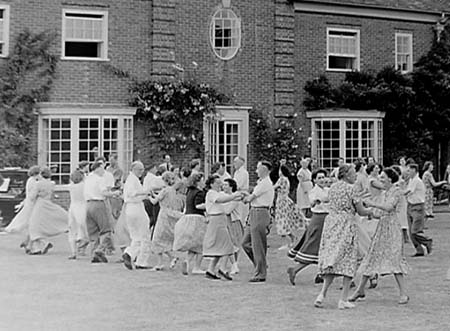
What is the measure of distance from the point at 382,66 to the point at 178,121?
27.2ft

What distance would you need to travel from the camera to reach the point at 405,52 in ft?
101

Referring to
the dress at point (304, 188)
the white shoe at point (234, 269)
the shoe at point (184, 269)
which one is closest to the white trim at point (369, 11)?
the dress at point (304, 188)

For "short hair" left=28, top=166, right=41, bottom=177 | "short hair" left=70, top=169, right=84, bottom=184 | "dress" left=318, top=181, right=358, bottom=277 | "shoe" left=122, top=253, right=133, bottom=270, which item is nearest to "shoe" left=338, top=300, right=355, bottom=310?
"dress" left=318, top=181, right=358, bottom=277

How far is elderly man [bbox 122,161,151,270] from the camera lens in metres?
14.8

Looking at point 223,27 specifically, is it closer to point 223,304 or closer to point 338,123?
point 338,123

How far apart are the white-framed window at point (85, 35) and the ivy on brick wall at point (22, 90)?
0.64 metres

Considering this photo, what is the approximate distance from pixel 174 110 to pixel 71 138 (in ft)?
10.4

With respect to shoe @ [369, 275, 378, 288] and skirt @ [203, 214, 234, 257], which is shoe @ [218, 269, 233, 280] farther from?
shoe @ [369, 275, 378, 288]

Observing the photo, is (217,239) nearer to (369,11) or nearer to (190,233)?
(190,233)

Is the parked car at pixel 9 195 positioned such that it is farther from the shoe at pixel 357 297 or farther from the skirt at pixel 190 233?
the shoe at pixel 357 297

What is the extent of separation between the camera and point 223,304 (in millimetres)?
11281

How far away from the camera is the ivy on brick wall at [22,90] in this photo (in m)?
23.7

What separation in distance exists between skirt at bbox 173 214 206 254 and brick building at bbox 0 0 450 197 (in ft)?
34.0

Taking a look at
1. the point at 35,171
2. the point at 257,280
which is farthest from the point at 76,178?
the point at 257,280
